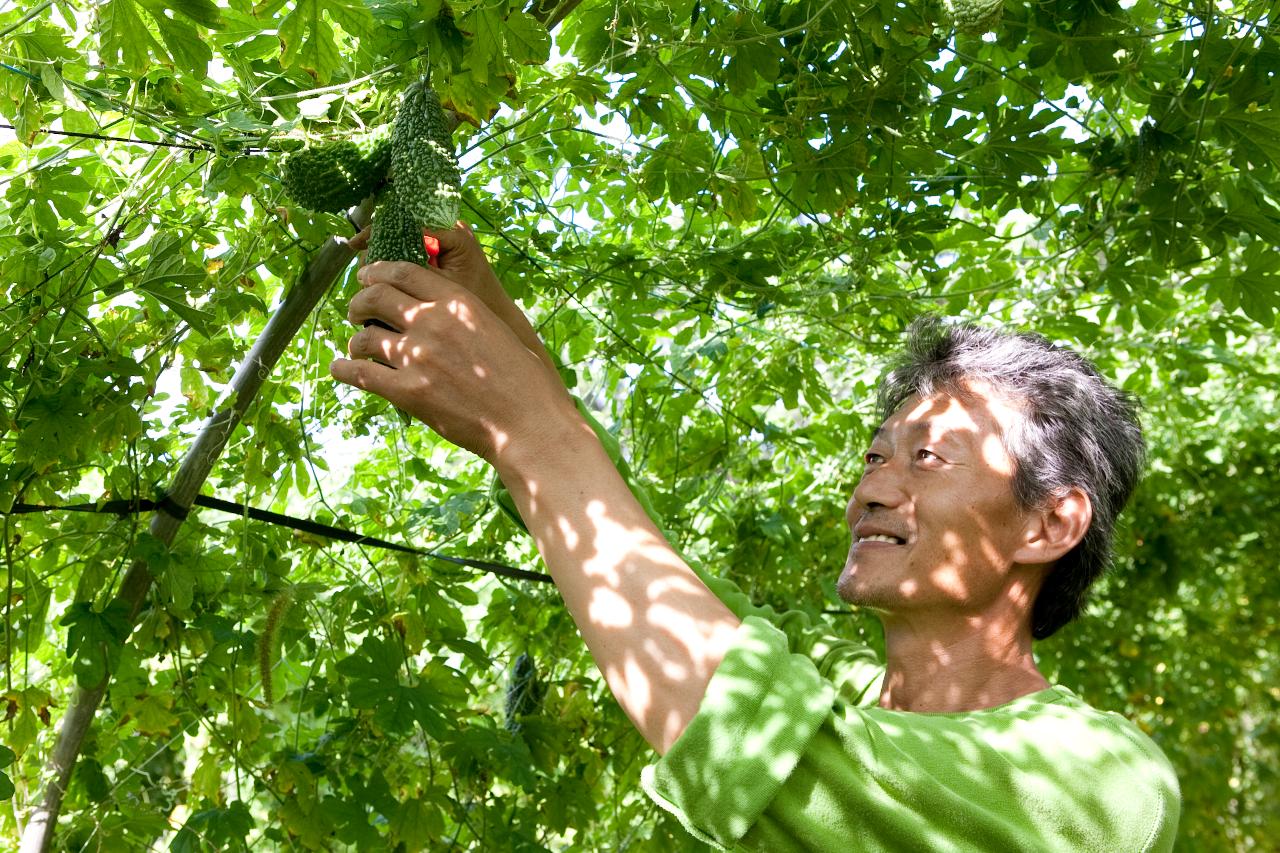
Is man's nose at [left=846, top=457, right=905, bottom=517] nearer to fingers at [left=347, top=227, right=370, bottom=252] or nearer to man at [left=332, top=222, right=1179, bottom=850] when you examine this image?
man at [left=332, top=222, right=1179, bottom=850]

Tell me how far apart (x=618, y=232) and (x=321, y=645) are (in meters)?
1.19

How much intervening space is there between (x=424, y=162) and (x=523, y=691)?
164 centimetres

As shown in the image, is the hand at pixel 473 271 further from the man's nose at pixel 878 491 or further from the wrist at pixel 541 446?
the man's nose at pixel 878 491

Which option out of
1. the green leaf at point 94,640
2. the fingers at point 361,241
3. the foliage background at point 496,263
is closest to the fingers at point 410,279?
the fingers at point 361,241

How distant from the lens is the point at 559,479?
1.20 m

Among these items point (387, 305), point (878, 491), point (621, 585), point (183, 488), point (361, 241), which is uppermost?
point (183, 488)

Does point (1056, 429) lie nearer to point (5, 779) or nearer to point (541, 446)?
point (541, 446)

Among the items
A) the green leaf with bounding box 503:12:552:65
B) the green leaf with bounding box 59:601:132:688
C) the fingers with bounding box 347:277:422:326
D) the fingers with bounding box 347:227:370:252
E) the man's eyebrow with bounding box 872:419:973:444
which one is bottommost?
the man's eyebrow with bounding box 872:419:973:444

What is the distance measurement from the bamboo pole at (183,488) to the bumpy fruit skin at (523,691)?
89 cm

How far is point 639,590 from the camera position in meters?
1.12

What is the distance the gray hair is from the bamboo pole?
101 centimetres

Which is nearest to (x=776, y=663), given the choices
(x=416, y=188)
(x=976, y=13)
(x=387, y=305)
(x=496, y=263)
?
(x=387, y=305)

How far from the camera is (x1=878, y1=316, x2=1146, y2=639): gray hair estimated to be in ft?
5.60

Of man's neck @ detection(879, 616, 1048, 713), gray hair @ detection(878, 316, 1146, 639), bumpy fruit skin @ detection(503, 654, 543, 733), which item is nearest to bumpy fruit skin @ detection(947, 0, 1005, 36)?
gray hair @ detection(878, 316, 1146, 639)
